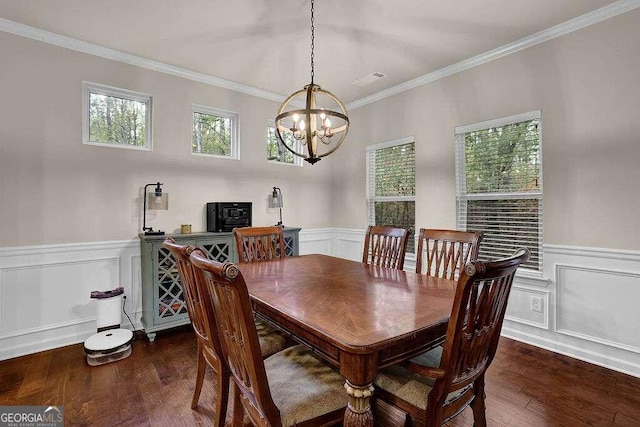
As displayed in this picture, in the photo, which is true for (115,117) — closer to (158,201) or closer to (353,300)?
(158,201)

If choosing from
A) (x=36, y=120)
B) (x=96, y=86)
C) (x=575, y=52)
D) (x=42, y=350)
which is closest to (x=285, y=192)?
(x=96, y=86)

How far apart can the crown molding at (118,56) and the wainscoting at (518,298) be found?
1.81 m

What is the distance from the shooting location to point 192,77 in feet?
11.8

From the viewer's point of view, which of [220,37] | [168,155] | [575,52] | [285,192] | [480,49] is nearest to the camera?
[575,52]

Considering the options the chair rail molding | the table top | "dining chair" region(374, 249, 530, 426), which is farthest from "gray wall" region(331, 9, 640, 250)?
the chair rail molding

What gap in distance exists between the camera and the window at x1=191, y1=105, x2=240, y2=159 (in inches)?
147

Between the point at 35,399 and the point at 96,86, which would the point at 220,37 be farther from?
the point at 35,399

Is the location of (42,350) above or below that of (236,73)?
below

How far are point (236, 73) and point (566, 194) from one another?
3440mm

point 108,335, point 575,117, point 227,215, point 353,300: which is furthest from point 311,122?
point 108,335

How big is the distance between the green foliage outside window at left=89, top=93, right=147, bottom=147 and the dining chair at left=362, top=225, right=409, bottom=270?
101 inches

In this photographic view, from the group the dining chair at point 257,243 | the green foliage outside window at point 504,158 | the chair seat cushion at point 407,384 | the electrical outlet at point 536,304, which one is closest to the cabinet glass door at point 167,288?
the dining chair at point 257,243

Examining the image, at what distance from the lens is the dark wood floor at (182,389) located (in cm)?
191

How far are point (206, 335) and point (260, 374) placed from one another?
630 millimetres
